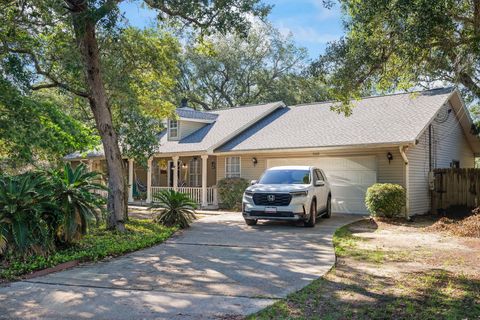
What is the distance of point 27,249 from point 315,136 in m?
13.0

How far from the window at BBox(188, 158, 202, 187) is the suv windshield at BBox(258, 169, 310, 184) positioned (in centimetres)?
1024

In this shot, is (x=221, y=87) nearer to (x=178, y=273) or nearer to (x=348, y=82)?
(x=348, y=82)

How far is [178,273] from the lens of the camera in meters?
7.38

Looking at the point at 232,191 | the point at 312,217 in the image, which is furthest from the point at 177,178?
the point at 312,217

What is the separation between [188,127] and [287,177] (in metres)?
11.6

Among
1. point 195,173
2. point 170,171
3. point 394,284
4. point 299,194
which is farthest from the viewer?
point 170,171

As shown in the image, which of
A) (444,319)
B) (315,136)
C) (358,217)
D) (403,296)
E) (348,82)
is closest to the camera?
(444,319)

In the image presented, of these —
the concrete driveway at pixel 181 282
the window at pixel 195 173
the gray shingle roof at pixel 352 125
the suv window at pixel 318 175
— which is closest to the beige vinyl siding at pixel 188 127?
the window at pixel 195 173

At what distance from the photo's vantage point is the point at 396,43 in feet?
31.3

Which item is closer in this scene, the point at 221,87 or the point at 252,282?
the point at 252,282

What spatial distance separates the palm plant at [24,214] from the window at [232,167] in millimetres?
13149

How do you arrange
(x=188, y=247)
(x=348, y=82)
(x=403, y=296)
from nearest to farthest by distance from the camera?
1. (x=403, y=296)
2. (x=188, y=247)
3. (x=348, y=82)

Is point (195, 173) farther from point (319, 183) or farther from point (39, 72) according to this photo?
point (319, 183)

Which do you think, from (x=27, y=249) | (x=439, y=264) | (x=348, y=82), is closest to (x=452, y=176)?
(x=348, y=82)
